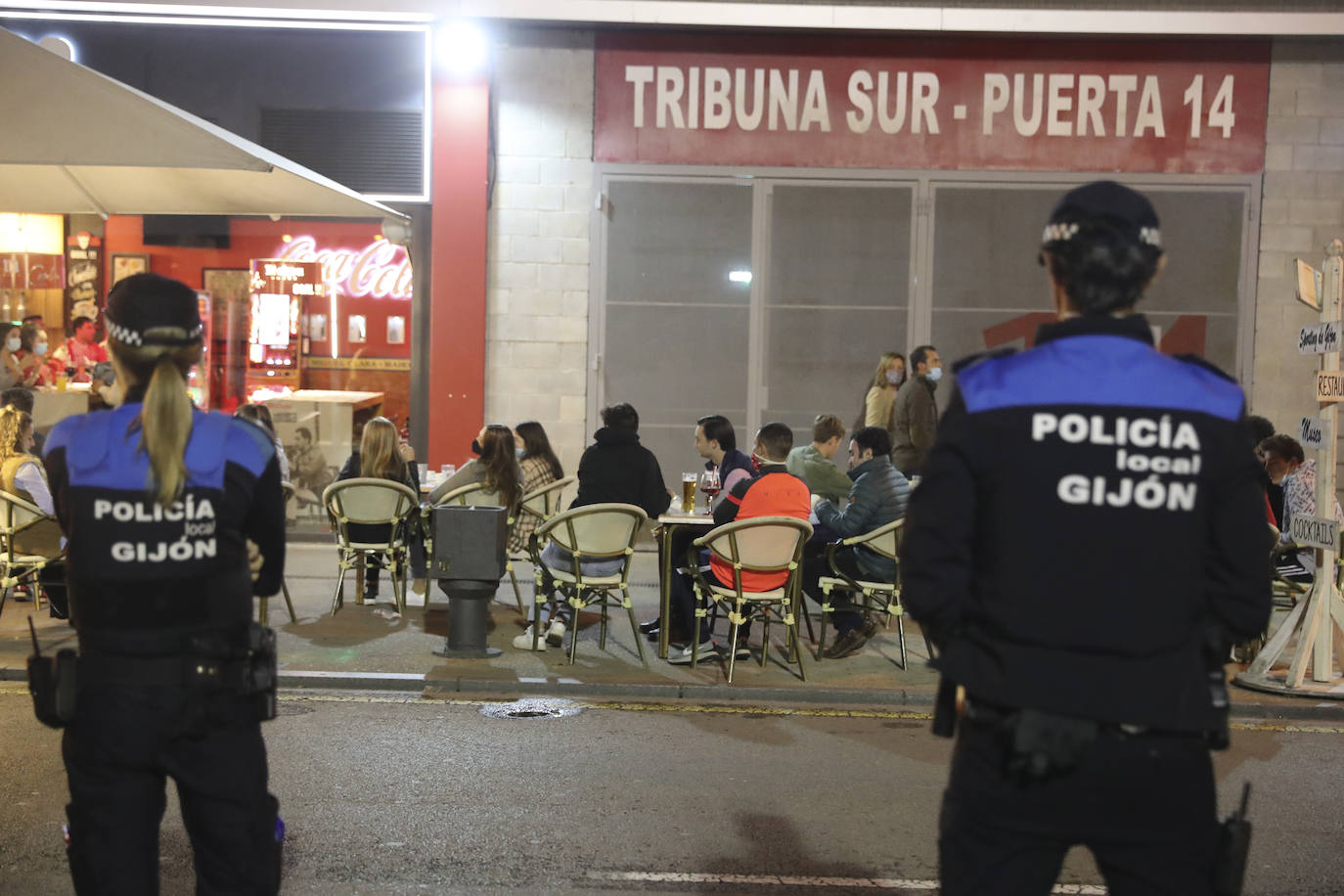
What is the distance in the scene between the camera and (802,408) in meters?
13.1

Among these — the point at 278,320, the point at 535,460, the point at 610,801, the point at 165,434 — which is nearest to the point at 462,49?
the point at 278,320

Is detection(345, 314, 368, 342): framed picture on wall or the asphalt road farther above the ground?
detection(345, 314, 368, 342): framed picture on wall

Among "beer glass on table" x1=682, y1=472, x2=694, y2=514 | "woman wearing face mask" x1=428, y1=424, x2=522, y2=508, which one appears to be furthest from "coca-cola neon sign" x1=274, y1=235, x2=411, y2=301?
"beer glass on table" x1=682, y1=472, x2=694, y2=514

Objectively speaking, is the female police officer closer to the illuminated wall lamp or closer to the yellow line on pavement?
the yellow line on pavement

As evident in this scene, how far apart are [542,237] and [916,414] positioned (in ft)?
12.9

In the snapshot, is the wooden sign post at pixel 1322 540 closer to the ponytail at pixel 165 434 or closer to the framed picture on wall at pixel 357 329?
the ponytail at pixel 165 434

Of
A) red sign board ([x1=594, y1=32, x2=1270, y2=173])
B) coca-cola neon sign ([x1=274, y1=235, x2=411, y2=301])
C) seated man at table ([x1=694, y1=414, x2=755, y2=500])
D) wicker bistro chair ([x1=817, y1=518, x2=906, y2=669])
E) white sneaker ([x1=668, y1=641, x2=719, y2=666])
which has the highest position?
red sign board ([x1=594, y1=32, x2=1270, y2=173])

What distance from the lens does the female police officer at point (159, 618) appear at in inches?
114

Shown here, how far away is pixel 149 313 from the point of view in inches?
122

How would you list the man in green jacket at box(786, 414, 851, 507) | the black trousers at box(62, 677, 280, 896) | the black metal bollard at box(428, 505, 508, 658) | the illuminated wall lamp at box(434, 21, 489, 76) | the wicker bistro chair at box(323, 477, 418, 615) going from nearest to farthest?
the black trousers at box(62, 677, 280, 896) → the black metal bollard at box(428, 505, 508, 658) → the wicker bistro chair at box(323, 477, 418, 615) → the man in green jacket at box(786, 414, 851, 507) → the illuminated wall lamp at box(434, 21, 489, 76)

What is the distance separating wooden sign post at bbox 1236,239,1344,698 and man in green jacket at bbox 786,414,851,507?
10.0ft

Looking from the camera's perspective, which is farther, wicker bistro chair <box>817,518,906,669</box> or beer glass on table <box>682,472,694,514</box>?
beer glass on table <box>682,472,694,514</box>

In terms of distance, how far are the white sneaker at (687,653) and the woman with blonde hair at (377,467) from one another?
7.69 ft

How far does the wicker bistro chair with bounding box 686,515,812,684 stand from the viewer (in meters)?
7.78
